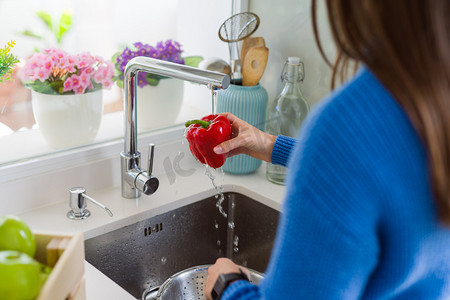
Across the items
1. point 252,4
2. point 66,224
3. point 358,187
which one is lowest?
point 66,224

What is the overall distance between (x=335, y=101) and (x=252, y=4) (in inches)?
43.1

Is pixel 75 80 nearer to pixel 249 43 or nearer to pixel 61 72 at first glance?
pixel 61 72

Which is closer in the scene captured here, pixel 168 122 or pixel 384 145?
pixel 384 145

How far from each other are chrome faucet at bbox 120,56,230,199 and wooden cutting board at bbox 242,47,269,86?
336 mm

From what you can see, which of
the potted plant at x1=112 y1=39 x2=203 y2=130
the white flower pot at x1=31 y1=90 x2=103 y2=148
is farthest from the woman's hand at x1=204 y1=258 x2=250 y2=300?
the potted plant at x1=112 y1=39 x2=203 y2=130

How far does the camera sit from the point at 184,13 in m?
1.67

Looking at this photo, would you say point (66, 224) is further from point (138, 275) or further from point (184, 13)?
point (184, 13)

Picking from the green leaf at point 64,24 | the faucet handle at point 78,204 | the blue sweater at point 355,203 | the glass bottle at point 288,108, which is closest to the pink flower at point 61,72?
the green leaf at point 64,24

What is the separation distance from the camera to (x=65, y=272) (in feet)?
2.01

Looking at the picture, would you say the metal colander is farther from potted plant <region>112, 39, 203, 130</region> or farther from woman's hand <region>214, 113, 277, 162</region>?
potted plant <region>112, 39, 203, 130</region>

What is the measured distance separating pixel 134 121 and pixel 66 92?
0.19m

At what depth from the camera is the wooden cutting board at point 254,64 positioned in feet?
4.59

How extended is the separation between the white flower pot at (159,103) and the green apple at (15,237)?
2.85ft

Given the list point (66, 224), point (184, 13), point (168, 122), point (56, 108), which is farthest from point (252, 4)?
point (66, 224)
